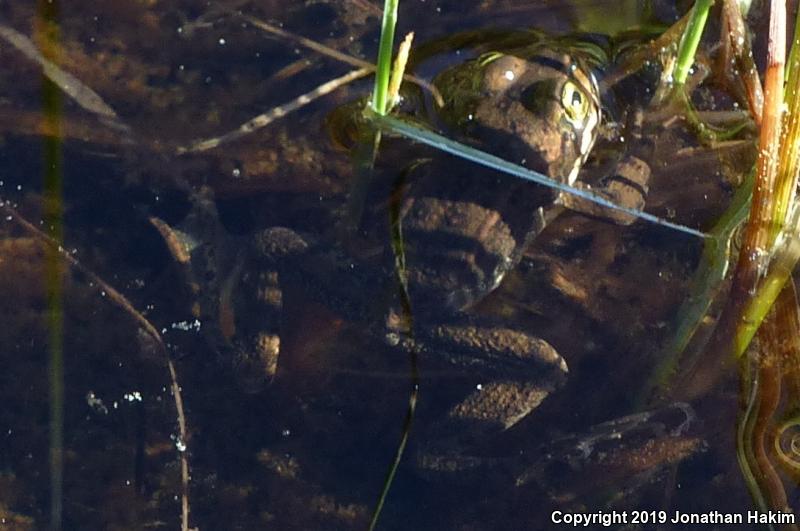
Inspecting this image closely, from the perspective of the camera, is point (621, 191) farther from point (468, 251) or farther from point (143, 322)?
point (143, 322)

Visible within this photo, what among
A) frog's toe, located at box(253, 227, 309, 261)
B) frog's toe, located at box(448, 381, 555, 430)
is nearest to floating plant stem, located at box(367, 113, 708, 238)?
frog's toe, located at box(253, 227, 309, 261)

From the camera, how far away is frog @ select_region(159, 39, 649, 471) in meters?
3.73

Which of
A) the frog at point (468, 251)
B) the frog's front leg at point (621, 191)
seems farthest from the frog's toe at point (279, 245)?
the frog's front leg at point (621, 191)

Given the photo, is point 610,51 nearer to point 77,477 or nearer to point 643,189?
point 643,189

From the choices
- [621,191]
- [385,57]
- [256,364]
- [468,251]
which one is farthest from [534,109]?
[256,364]

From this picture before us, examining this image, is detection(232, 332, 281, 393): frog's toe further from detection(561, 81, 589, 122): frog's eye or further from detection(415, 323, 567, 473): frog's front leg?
detection(561, 81, 589, 122): frog's eye

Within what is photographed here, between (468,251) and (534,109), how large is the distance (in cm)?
69

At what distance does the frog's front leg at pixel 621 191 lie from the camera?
12.4ft

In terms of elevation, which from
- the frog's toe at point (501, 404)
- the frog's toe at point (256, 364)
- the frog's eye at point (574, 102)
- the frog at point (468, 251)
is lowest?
the frog's toe at point (501, 404)

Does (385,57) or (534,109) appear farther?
(534,109)

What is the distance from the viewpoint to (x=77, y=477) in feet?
12.7

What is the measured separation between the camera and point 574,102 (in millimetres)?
→ 3691

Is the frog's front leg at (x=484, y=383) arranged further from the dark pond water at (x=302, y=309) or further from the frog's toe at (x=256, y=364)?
the frog's toe at (x=256, y=364)

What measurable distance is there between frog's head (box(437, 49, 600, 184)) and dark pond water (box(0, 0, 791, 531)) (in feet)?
0.53
